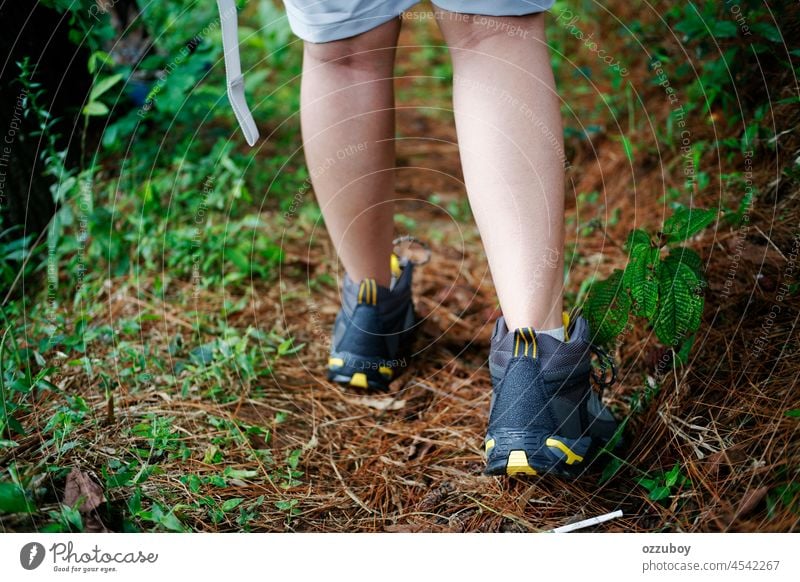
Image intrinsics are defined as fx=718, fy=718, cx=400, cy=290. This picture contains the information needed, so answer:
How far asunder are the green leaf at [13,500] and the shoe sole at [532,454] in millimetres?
747

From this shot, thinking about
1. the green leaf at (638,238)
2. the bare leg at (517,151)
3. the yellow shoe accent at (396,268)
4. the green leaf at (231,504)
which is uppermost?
the bare leg at (517,151)

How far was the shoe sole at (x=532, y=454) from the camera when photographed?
1210 millimetres

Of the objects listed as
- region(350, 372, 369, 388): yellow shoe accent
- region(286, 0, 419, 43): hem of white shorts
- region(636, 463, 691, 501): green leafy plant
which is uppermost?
region(286, 0, 419, 43): hem of white shorts

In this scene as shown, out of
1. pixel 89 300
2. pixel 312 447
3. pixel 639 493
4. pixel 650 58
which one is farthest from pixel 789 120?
pixel 89 300

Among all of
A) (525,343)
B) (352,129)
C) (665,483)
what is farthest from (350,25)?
(665,483)

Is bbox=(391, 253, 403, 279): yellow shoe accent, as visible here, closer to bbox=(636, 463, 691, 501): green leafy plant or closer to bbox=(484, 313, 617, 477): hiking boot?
bbox=(484, 313, 617, 477): hiking boot

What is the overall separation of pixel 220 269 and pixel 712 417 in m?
1.29

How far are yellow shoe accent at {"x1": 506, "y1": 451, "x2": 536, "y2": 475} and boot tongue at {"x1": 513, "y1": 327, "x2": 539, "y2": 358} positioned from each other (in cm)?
17

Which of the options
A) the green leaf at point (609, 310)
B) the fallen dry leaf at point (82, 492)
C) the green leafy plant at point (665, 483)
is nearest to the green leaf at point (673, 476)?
the green leafy plant at point (665, 483)

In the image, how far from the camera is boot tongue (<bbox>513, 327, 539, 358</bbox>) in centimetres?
124

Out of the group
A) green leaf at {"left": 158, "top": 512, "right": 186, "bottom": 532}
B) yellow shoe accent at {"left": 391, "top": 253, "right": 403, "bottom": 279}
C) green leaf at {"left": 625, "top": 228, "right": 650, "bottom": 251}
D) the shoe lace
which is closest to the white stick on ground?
the shoe lace

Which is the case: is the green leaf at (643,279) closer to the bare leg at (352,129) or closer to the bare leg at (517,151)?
the bare leg at (517,151)

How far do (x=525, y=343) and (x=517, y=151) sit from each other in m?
0.33
